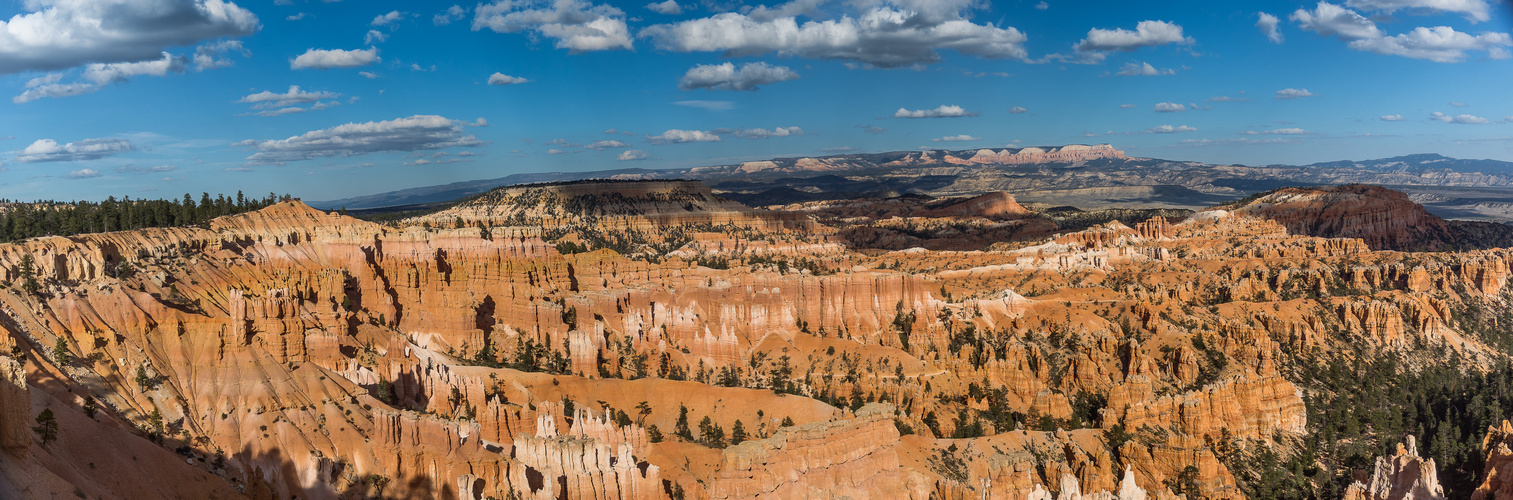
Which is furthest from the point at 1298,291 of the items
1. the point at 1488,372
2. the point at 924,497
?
the point at 924,497

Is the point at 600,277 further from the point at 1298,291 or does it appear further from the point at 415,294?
the point at 1298,291

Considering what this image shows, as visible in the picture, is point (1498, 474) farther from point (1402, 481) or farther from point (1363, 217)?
point (1363, 217)

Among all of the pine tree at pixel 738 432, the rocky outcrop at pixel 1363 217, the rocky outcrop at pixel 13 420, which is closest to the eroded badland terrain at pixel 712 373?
the rocky outcrop at pixel 13 420

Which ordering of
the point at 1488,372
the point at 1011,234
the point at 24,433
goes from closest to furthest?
the point at 24,433
the point at 1488,372
the point at 1011,234

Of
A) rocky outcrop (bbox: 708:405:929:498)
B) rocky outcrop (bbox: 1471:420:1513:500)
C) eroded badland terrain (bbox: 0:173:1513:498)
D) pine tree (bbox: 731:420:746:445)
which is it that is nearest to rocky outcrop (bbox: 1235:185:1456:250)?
eroded badland terrain (bbox: 0:173:1513:498)

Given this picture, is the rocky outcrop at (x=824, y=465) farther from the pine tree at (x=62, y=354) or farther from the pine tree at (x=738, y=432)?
the pine tree at (x=62, y=354)
